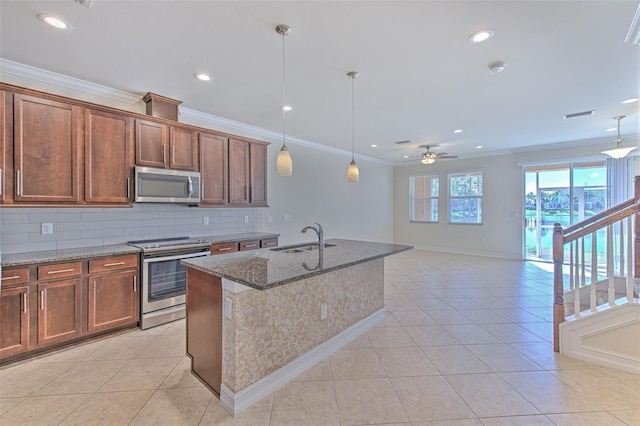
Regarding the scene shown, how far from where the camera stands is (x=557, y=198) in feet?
21.7

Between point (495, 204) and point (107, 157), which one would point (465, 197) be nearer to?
point (495, 204)

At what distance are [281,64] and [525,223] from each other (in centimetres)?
699

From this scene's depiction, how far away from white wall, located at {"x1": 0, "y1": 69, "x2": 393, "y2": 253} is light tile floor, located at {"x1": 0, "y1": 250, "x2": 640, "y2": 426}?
122cm

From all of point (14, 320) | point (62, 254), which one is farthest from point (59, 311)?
point (62, 254)

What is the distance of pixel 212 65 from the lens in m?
2.79

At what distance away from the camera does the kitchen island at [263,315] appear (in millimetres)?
1905

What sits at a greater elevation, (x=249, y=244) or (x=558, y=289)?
(x=249, y=244)

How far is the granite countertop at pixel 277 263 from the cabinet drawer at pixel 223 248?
1.22 metres

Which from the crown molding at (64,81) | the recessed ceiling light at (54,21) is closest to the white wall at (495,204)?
the crown molding at (64,81)

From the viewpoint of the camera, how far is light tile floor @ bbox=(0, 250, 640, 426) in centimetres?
185

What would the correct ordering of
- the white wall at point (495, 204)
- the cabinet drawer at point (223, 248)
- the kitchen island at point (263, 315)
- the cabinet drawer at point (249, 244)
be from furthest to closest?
the white wall at point (495, 204)
the cabinet drawer at point (249, 244)
the cabinet drawer at point (223, 248)
the kitchen island at point (263, 315)

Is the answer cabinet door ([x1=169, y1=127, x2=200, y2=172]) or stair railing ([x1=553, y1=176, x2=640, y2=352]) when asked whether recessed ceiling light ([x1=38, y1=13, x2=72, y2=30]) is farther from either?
stair railing ([x1=553, y1=176, x2=640, y2=352])

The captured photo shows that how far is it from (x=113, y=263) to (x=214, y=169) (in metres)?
1.69

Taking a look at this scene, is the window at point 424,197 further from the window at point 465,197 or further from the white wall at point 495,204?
the window at point 465,197
